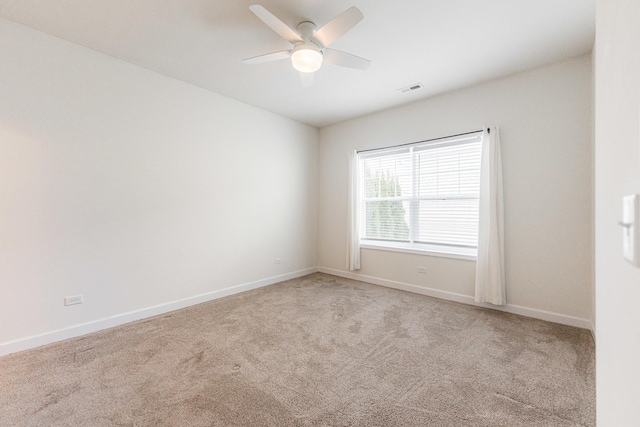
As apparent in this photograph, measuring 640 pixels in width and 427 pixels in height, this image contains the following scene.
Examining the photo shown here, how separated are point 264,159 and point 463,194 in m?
2.95

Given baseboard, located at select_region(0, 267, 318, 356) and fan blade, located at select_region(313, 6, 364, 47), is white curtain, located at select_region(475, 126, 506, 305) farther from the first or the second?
baseboard, located at select_region(0, 267, 318, 356)

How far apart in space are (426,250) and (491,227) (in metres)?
0.93

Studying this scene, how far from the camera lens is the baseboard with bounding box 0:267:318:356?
229 centimetres

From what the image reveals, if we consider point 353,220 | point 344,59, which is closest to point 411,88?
point 344,59

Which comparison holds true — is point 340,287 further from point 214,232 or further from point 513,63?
point 513,63

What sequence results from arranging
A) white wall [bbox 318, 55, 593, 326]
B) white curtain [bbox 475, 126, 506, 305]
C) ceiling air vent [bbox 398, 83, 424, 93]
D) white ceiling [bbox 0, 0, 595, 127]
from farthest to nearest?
ceiling air vent [bbox 398, 83, 424, 93] < white curtain [bbox 475, 126, 506, 305] < white wall [bbox 318, 55, 593, 326] < white ceiling [bbox 0, 0, 595, 127]

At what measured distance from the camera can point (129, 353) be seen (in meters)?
2.25

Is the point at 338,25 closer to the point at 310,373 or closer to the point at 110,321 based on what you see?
the point at 310,373

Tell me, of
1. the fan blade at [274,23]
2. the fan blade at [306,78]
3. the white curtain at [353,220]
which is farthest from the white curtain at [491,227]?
the fan blade at [274,23]

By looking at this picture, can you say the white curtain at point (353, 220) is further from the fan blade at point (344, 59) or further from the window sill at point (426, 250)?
the fan blade at point (344, 59)

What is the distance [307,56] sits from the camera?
2.19 m

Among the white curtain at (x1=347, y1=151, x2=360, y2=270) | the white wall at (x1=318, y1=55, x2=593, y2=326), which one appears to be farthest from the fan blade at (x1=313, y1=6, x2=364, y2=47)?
the white curtain at (x1=347, y1=151, x2=360, y2=270)

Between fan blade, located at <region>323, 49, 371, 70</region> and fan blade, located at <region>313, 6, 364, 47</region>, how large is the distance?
3.5 inches

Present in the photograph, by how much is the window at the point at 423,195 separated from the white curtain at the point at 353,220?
12 cm
